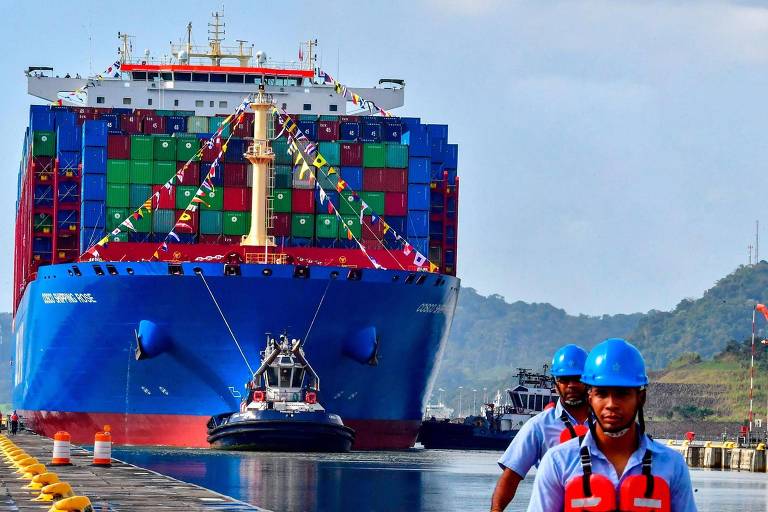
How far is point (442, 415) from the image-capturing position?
190000 mm

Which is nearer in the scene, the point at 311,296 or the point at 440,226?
the point at 311,296

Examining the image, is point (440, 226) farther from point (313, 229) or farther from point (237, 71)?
point (237, 71)

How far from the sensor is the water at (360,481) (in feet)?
92.7

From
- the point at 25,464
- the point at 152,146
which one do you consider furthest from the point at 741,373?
the point at 25,464

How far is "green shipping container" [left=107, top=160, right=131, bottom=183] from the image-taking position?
176 feet

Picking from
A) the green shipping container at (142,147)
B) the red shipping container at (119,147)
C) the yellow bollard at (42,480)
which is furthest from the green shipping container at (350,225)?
the yellow bollard at (42,480)

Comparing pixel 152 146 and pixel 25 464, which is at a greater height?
pixel 152 146

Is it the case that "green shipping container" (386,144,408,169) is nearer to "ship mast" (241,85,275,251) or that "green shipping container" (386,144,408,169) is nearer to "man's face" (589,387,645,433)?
"ship mast" (241,85,275,251)

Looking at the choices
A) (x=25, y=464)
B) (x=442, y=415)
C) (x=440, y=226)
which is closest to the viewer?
(x=25, y=464)

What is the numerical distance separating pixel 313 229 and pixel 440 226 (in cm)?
696

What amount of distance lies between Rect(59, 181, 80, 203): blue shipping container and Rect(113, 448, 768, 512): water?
11.0m

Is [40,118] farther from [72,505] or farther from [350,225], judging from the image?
[72,505]

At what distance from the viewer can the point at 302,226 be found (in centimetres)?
5319

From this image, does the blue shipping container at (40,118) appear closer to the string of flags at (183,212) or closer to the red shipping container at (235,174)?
the string of flags at (183,212)
